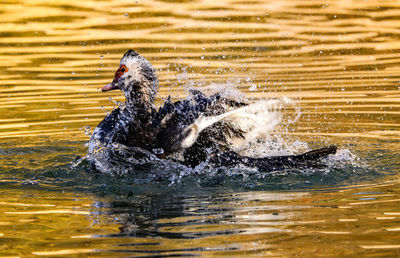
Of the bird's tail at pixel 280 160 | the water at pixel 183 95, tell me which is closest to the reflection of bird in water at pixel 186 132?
the bird's tail at pixel 280 160

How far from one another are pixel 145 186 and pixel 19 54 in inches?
340

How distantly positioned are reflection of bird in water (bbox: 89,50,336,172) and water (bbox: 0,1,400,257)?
0.64ft

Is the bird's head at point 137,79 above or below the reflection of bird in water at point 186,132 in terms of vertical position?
above

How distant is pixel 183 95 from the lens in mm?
11938

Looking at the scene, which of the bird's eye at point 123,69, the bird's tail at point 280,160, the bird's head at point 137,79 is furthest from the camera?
the bird's eye at point 123,69

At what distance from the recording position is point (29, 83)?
13.4 metres

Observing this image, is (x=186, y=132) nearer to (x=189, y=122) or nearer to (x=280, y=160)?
(x=189, y=122)

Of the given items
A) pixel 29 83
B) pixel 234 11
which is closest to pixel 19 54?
pixel 29 83

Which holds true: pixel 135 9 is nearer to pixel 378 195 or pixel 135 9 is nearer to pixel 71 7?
pixel 71 7

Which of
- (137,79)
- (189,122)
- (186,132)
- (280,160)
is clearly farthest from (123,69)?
(280,160)

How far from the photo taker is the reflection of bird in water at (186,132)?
791cm

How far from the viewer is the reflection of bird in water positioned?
7910mm

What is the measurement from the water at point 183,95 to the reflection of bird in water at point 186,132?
194mm

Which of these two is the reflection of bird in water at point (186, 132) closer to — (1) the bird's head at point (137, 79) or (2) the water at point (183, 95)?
(1) the bird's head at point (137, 79)
